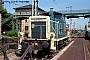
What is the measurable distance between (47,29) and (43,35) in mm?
509

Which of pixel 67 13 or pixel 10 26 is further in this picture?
pixel 67 13

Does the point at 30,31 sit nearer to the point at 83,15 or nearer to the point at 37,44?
the point at 37,44

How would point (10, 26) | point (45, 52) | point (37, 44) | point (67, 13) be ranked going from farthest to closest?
point (67, 13) → point (10, 26) → point (45, 52) → point (37, 44)

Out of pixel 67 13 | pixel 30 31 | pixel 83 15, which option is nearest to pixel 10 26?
pixel 67 13

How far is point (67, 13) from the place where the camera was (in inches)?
2776

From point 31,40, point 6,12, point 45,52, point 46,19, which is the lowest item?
point 45,52

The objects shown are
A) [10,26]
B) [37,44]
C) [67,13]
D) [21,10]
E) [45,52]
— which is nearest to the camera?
[37,44]

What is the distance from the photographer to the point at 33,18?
1442 cm

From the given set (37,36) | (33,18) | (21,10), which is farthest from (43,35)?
(21,10)

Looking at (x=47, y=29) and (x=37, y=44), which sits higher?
(x=47, y=29)

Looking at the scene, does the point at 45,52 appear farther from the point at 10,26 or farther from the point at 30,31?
the point at 10,26

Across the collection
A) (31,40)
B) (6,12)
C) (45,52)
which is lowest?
(45,52)

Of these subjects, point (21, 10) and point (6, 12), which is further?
point (21, 10)

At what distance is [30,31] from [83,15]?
197ft
